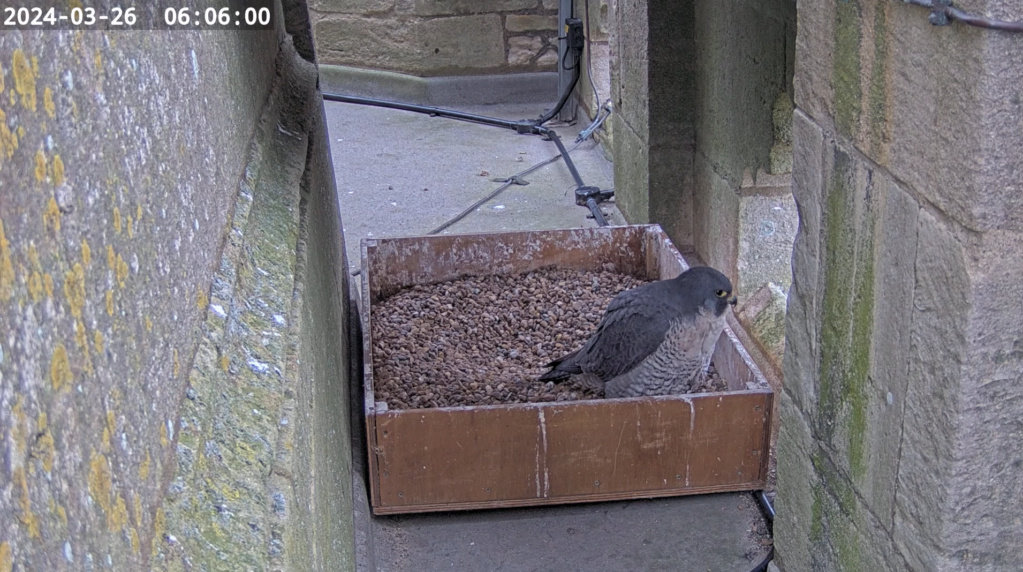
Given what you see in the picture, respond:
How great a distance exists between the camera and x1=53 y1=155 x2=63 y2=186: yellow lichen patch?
→ 2.23 ft

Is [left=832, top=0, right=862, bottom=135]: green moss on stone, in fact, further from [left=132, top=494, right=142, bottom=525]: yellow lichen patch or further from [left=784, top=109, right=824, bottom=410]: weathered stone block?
[left=132, top=494, right=142, bottom=525]: yellow lichen patch

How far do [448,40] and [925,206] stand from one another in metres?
7.55

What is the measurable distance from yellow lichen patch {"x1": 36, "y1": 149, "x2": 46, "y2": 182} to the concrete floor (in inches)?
86.9

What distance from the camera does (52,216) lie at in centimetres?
67

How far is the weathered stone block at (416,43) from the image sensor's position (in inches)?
350

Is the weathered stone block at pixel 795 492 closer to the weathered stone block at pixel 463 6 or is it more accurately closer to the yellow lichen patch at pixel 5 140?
the yellow lichen patch at pixel 5 140

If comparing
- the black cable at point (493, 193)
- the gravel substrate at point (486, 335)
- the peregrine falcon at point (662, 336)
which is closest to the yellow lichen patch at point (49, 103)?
the peregrine falcon at point (662, 336)

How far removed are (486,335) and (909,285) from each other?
260 centimetres

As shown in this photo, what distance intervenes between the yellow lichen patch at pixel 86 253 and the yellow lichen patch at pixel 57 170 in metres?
0.06

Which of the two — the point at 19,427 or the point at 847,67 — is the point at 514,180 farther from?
the point at 19,427

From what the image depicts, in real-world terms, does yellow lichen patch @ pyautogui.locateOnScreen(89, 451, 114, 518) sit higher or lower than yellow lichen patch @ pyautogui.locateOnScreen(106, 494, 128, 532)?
higher

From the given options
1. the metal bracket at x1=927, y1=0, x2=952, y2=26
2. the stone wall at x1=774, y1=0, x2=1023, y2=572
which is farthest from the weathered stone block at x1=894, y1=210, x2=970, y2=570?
the metal bracket at x1=927, y1=0, x2=952, y2=26

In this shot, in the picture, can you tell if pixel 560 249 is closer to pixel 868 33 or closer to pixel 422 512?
pixel 422 512

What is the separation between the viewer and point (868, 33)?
6.40ft
